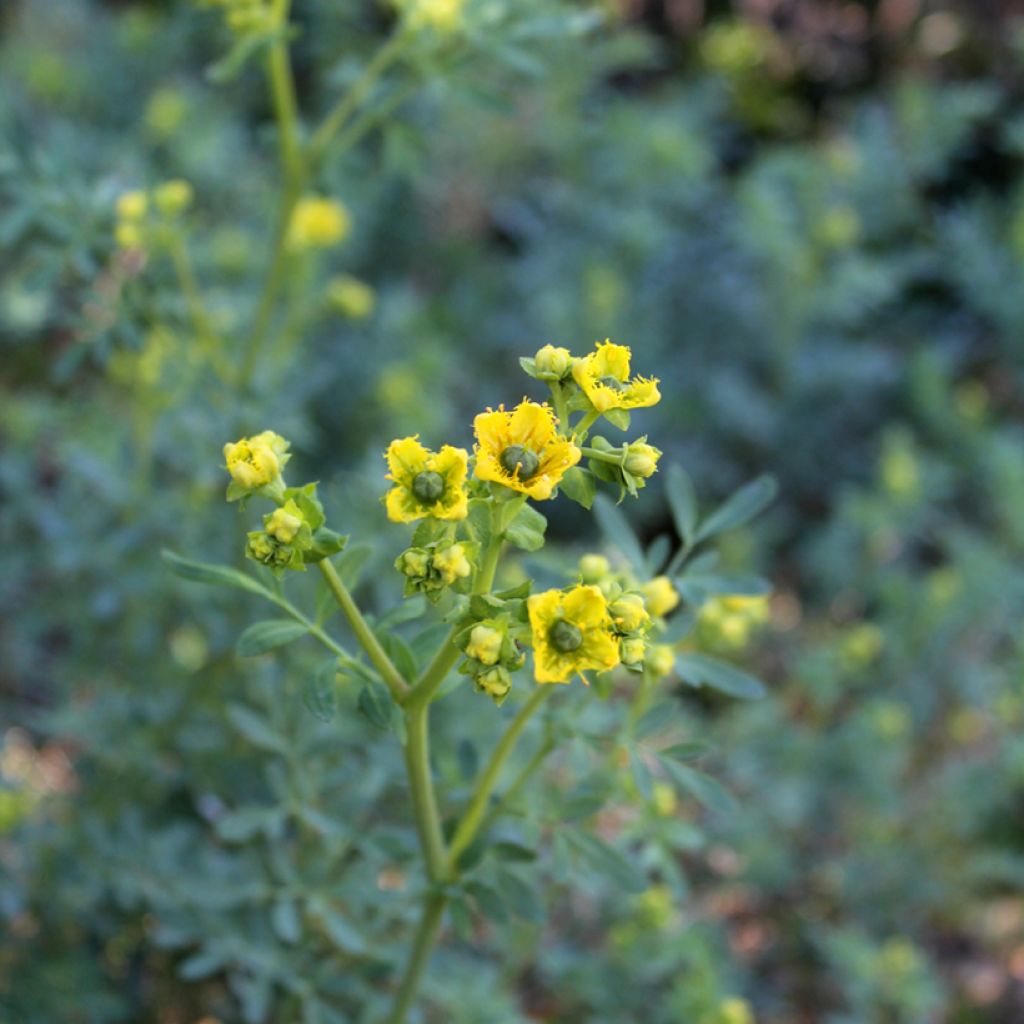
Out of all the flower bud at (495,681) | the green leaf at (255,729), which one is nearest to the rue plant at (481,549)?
the flower bud at (495,681)

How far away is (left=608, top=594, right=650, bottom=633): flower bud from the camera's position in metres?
1.12

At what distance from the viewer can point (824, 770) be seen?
273 cm

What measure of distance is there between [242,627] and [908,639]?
1636mm

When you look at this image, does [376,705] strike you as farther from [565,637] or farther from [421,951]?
[421,951]

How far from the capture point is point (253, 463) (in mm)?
1145

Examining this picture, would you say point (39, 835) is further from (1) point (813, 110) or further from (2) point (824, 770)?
(1) point (813, 110)

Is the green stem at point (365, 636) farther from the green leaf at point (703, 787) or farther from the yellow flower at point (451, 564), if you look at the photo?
the green leaf at point (703, 787)

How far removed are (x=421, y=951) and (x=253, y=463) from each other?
0.65 meters

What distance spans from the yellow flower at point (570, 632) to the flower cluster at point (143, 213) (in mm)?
A: 1162

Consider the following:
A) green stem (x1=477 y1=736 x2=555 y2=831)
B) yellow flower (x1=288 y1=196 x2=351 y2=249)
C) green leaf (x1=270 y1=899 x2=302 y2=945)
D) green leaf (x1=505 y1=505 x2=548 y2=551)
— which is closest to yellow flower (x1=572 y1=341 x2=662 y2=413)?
green leaf (x1=505 y1=505 x2=548 y2=551)

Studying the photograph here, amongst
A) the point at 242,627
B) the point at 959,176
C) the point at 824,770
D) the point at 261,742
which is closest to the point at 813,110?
the point at 959,176

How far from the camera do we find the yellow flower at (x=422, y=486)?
109 centimetres

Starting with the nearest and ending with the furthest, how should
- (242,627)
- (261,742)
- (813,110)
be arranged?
(261,742)
(242,627)
(813,110)

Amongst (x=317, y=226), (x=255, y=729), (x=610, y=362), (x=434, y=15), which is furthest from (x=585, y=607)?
(x=317, y=226)
